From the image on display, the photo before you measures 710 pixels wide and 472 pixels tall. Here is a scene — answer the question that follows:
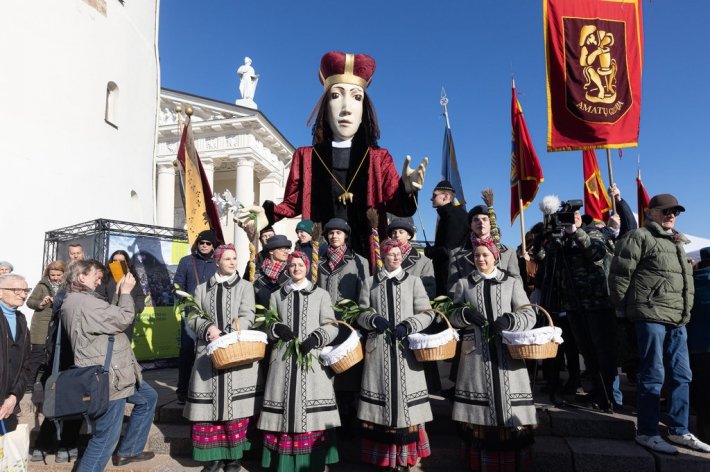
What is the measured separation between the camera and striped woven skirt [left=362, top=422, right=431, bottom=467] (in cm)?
358

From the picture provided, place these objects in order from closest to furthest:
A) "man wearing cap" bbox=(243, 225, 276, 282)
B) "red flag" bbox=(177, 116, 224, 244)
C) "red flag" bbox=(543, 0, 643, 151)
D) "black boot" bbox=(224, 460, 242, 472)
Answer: "black boot" bbox=(224, 460, 242, 472) < "man wearing cap" bbox=(243, 225, 276, 282) < "red flag" bbox=(543, 0, 643, 151) < "red flag" bbox=(177, 116, 224, 244)

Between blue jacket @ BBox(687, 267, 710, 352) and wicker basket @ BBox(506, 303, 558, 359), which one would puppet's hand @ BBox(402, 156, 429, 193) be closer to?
wicker basket @ BBox(506, 303, 558, 359)

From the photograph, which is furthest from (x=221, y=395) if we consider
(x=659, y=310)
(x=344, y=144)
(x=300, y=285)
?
(x=659, y=310)

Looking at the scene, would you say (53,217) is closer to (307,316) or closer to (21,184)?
(21,184)

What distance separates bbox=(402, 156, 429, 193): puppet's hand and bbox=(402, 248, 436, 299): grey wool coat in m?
0.64

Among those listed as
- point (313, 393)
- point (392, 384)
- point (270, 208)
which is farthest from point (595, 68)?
point (313, 393)

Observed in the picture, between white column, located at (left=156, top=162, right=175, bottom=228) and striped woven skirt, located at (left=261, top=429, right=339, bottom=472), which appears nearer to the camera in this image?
striped woven skirt, located at (left=261, top=429, right=339, bottom=472)

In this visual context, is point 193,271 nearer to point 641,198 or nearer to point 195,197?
point 195,197

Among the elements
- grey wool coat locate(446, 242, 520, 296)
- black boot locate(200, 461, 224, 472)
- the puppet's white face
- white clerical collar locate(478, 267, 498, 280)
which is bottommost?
black boot locate(200, 461, 224, 472)

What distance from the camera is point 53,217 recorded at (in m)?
12.2

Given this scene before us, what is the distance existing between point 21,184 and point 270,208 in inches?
393

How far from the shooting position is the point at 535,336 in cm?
327

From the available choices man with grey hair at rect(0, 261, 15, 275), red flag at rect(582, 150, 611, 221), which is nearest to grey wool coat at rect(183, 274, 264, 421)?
man with grey hair at rect(0, 261, 15, 275)

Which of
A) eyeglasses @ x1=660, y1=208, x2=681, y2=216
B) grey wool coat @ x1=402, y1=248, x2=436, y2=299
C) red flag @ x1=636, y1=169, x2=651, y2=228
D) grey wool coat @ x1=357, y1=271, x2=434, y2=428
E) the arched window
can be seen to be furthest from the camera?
the arched window
